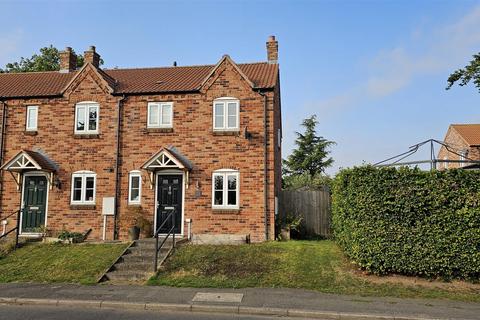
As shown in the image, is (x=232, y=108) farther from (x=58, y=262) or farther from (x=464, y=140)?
(x=464, y=140)

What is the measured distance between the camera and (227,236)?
15.1 meters

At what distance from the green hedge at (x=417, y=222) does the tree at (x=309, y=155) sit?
28977 millimetres

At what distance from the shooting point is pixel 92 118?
59.0 ft

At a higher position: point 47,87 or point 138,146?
point 47,87

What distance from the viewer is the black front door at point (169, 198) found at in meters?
16.9

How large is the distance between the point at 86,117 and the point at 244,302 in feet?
39.1

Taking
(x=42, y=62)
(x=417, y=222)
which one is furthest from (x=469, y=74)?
(x=42, y=62)

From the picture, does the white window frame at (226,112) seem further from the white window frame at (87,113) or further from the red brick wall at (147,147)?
the white window frame at (87,113)

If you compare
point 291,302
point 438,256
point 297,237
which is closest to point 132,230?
point 297,237

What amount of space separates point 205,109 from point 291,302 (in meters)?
9.81

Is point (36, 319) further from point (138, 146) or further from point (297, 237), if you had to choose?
point (297, 237)

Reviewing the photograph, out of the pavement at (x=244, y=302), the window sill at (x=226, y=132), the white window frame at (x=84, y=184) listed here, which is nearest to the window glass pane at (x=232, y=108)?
the window sill at (x=226, y=132)

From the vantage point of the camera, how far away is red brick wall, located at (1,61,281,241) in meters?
16.6

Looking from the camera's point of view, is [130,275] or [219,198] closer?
[130,275]
